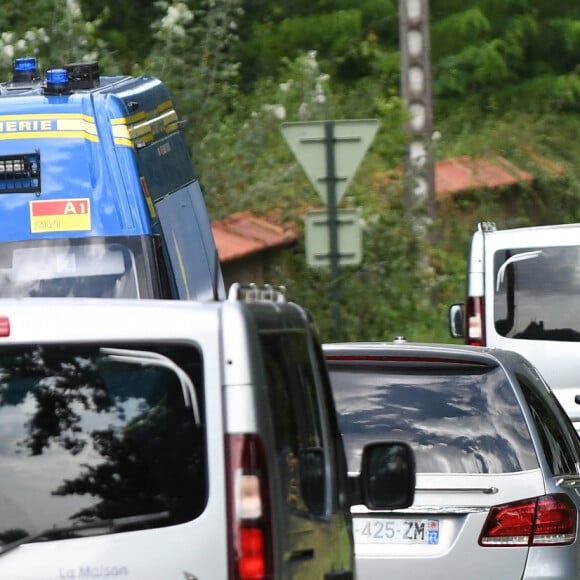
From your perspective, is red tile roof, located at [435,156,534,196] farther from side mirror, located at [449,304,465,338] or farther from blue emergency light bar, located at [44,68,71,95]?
blue emergency light bar, located at [44,68,71,95]

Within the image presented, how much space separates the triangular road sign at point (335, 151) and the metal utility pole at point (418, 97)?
576 cm

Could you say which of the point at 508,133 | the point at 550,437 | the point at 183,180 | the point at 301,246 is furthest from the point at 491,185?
the point at 550,437

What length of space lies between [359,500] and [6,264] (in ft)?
15.0

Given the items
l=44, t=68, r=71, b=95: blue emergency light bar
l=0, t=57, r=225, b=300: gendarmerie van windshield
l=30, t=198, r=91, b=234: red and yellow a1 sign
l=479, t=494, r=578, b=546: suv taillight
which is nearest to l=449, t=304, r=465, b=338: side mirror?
l=0, t=57, r=225, b=300: gendarmerie van windshield

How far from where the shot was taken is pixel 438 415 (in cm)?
701

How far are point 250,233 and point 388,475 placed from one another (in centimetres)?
1436

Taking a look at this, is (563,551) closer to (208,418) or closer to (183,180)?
(208,418)

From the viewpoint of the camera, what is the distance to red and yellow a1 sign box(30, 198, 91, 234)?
9594 mm

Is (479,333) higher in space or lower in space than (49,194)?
lower

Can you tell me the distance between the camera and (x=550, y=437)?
7.36 metres

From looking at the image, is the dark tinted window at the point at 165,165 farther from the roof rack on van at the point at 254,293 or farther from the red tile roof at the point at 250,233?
the red tile roof at the point at 250,233

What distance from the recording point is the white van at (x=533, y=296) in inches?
500

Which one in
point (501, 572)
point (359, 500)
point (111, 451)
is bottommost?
point (501, 572)

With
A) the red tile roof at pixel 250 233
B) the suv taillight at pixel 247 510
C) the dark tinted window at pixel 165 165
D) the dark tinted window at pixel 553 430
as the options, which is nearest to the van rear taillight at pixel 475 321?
the dark tinted window at pixel 165 165
